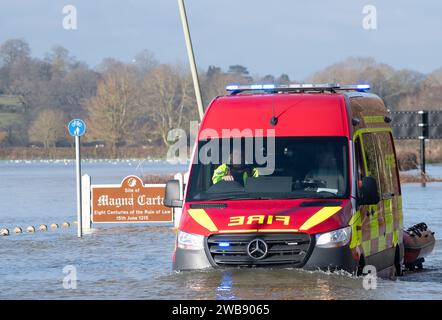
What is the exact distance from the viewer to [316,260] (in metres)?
15.3

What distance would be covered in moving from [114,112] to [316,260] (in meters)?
136

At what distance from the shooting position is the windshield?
53.4ft

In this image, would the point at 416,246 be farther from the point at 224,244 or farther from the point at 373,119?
the point at 224,244

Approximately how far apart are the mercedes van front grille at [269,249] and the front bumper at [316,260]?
77 millimetres

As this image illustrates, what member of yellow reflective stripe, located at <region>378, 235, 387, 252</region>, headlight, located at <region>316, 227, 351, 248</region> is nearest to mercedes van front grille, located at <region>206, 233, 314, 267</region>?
headlight, located at <region>316, 227, 351, 248</region>

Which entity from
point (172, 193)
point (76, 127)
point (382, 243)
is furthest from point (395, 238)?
point (76, 127)

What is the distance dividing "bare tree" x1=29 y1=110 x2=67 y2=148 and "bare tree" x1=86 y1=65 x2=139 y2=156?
23.5 ft

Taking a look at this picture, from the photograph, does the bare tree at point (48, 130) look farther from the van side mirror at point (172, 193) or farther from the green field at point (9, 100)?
the van side mirror at point (172, 193)

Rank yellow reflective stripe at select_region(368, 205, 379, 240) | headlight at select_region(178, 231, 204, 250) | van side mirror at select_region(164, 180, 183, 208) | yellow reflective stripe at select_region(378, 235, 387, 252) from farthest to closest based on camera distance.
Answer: yellow reflective stripe at select_region(378, 235, 387, 252), yellow reflective stripe at select_region(368, 205, 379, 240), van side mirror at select_region(164, 180, 183, 208), headlight at select_region(178, 231, 204, 250)

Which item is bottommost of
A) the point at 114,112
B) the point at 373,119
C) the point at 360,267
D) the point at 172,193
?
the point at 360,267

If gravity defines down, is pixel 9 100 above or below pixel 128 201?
above

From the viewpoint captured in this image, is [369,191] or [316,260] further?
[369,191]

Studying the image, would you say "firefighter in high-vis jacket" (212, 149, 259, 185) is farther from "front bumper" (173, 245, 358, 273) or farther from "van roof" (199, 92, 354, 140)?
"front bumper" (173, 245, 358, 273)

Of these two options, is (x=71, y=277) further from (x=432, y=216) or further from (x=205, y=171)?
(x=432, y=216)
